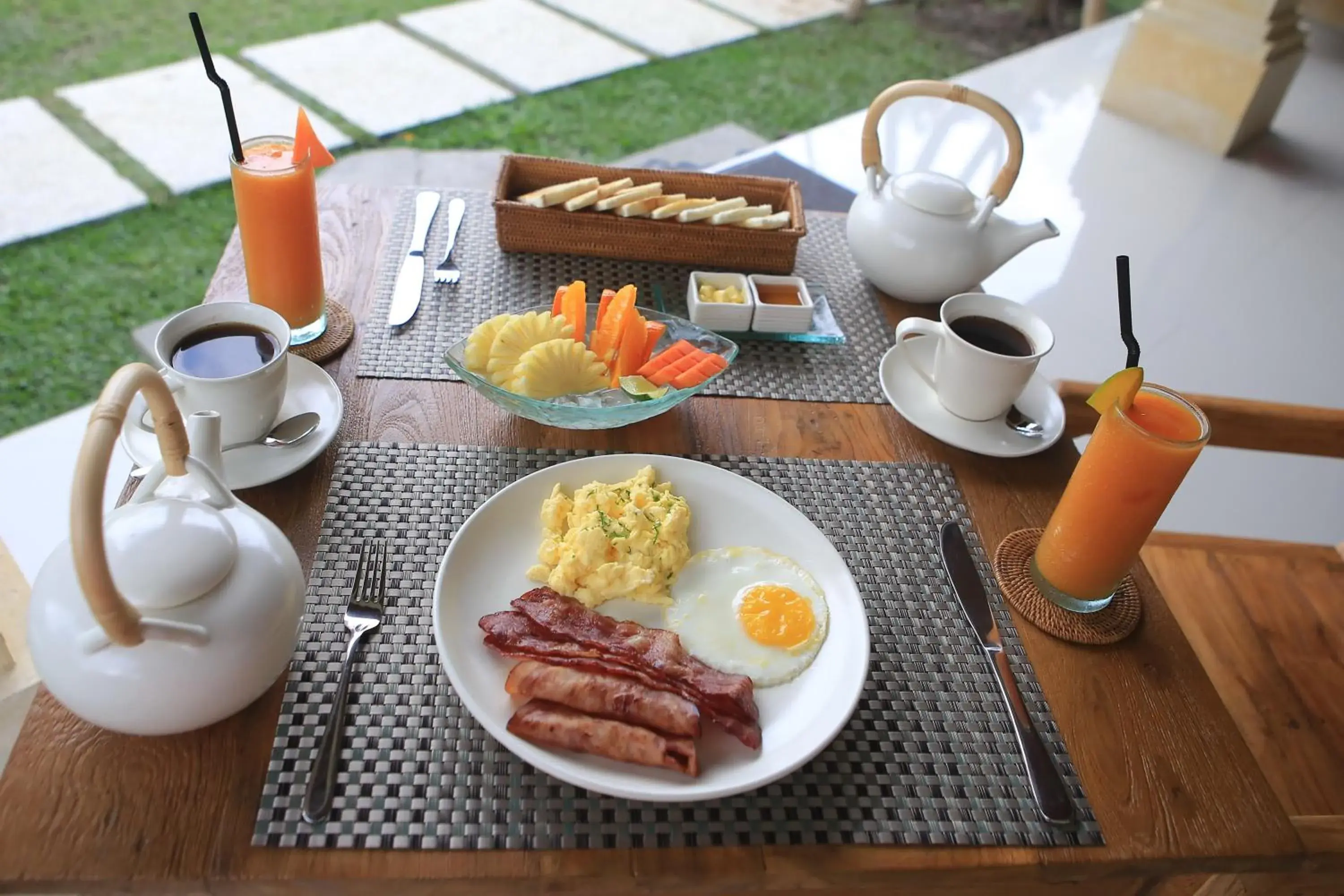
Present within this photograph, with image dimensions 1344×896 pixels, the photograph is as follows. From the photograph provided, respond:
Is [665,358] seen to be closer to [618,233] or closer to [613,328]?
[613,328]

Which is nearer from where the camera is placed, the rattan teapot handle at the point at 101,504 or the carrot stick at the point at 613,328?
the rattan teapot handle at the point at 101,504

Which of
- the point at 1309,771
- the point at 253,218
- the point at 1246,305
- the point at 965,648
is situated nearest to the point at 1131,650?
the point at 965,648

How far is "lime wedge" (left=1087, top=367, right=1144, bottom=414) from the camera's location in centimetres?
92

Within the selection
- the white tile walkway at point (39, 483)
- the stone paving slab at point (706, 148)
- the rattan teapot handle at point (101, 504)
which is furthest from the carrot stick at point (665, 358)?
the stone paving slab at point (706, 148)

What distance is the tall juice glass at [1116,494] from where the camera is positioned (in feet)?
3.01

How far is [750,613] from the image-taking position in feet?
3.02

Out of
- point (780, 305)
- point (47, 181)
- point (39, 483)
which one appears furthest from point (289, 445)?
point (47, 181)

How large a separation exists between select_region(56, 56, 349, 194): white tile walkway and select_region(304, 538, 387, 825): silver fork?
246 centimetres

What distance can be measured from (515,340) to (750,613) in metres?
0.45

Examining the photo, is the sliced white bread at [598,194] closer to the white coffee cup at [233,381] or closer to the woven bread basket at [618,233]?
the woven bread basket at [618,233]

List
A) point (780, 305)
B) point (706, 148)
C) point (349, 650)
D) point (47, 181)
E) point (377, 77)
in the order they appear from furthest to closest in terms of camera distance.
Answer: point (377, 77)
point (706, 148)
point (47, 181)
point (780, 305)
point (349, 650)

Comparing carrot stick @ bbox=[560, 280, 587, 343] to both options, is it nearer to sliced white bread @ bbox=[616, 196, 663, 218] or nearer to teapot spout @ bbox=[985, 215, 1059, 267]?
sliced white bread @ bbox=[616, 196, 663, 218]

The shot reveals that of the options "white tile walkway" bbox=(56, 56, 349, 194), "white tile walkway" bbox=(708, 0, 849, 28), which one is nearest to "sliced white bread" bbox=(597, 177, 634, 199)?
"white tile walkway" bbox=(56, 56, 349, 194)

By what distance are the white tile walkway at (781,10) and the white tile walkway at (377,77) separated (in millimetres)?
1503
